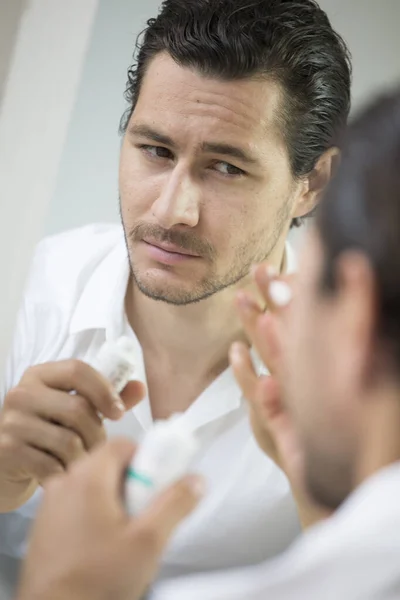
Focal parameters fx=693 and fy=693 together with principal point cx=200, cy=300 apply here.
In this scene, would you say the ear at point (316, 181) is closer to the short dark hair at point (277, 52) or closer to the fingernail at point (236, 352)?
the short dark hair at point (277, 52)

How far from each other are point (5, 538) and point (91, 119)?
671 millimetres

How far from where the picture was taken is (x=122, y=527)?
467 millimetres

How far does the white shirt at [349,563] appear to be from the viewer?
0.43 m

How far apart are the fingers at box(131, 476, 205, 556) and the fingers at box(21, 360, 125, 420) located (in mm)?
219

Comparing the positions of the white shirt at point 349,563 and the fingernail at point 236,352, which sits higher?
the fingernail at point 236,352

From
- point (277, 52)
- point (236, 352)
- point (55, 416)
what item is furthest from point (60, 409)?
point (277, 52)

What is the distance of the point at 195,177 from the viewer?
37.6 inches

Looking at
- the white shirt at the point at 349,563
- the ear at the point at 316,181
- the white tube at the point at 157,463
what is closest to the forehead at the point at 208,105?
the ear at the point at 316,181

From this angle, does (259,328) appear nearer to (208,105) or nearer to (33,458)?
(33,458)

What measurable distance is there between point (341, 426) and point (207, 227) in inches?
20.9

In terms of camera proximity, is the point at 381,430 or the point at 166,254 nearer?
the point at 381,430

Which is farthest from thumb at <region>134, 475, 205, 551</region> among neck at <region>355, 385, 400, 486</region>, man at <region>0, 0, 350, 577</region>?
man at <region>0, 0, 350, 577</region>

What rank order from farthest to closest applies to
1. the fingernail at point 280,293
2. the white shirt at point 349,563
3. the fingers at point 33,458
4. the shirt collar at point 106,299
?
the shirt collar at point 106,299, the fingers at point 33,458, the fingernail at point 280,293, the white shirt at point 349,563

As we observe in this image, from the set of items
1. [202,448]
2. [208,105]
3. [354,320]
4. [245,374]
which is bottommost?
[202,448]
